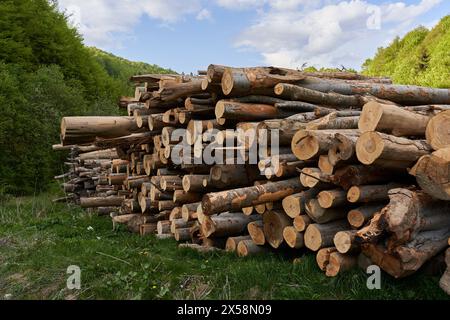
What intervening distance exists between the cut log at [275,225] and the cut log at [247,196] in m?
0.20

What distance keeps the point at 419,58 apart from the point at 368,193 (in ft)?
64.6

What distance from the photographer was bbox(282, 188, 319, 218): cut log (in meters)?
4.92

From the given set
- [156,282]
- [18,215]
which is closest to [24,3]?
[18,215]

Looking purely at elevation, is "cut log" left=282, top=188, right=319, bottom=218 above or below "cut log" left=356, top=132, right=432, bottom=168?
below

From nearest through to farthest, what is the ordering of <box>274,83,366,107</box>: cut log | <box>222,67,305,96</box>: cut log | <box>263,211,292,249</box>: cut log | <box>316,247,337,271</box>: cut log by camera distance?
<box>316,247,337,271</box>: cut log, <box>263,211,292,249</box>: cut log, <box>222,67,305,96</box>: cut log, <box>274,83,366,107</box>: cut log

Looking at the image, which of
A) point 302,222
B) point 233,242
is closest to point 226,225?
point 233,242

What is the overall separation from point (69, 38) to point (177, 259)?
1934 cm

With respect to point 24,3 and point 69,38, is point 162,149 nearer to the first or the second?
point 24,3

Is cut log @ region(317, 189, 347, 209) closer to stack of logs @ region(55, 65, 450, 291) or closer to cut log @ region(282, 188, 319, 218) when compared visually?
stack of logs @ region(55, 65, 450, 291)

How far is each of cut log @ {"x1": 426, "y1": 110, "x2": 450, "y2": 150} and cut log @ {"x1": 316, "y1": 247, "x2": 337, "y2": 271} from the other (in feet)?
4.64

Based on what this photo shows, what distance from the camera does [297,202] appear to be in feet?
16.1

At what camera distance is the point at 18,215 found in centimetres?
1002

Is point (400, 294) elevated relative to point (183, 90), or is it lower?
lower

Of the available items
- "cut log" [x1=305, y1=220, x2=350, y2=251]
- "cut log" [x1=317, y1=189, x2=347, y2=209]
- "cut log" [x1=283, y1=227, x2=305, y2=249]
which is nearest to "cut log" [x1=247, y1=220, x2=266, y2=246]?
"cut log" [x1=283, y1=227, x2=305, y2=249]
